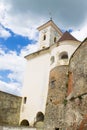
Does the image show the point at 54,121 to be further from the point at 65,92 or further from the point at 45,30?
the point at 45,30

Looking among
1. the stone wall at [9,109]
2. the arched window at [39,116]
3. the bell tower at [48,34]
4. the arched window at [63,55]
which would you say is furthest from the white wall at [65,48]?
the bell tower at [48,34]

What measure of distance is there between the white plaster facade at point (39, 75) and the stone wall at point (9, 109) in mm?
610

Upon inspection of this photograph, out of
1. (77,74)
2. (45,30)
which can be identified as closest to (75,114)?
(77,74)

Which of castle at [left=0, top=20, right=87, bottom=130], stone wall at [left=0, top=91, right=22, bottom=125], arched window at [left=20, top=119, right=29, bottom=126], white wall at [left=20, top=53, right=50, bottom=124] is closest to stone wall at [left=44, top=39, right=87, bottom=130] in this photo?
castle at [left=0, top=20, right=87, bottom=130]

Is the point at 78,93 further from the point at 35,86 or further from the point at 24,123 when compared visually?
the point at 24,123

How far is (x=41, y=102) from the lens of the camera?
22.3 meters

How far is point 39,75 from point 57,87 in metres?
5.90

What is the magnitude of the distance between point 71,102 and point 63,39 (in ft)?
27.7

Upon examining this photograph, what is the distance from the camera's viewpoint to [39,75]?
24328 mm

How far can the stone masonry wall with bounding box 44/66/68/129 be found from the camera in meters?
17.3

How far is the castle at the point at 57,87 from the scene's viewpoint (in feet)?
47.5

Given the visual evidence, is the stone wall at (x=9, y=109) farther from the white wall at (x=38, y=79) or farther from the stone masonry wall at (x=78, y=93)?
the stone masonry wall at (x=78, y=93)

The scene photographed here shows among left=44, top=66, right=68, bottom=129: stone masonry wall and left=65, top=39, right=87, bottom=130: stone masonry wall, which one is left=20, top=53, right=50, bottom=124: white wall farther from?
left=65, top=39, right=87, bottom=130: stone masonry wall

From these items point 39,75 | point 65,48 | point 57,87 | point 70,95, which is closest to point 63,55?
point 65,48
